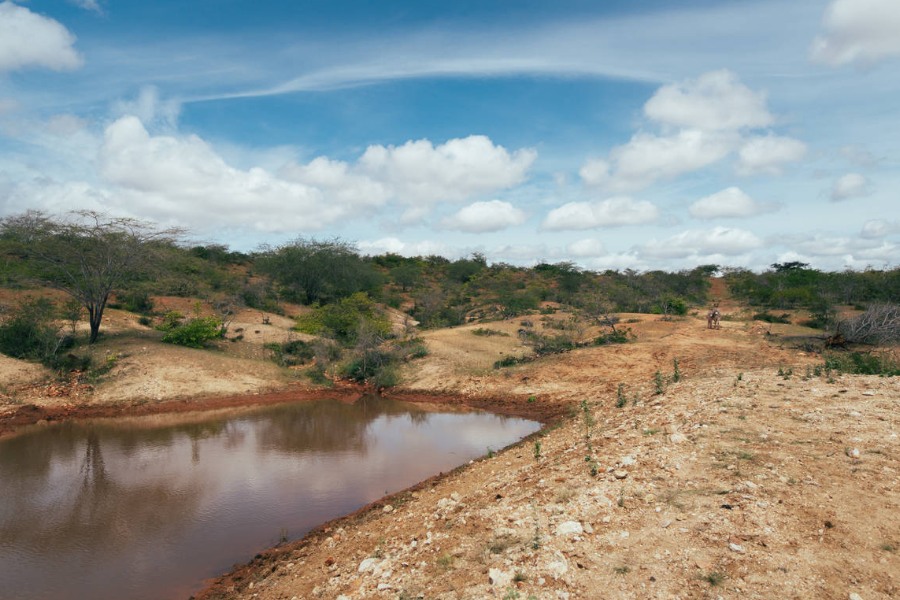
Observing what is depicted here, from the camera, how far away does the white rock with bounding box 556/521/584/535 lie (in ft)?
16.6

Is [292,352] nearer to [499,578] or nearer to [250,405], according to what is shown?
[250,405]

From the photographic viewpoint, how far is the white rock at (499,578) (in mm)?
4371

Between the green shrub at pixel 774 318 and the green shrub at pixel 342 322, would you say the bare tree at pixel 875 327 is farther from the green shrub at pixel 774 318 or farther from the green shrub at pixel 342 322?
the green shrub at pixel 342 322

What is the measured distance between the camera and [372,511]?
25.8ft

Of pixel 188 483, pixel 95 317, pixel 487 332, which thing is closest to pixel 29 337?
pixel 95 317

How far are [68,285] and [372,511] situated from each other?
16.5 m

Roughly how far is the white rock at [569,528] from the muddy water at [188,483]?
4.40m

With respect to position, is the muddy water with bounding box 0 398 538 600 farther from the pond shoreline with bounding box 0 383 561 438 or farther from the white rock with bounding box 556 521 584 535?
the white rock with bounding box 556 521 584 535

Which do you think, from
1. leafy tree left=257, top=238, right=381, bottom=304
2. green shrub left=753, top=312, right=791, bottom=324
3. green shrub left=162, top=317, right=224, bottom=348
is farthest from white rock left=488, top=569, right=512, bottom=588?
leafy tree left=257, top=238, right=381, bottom=304

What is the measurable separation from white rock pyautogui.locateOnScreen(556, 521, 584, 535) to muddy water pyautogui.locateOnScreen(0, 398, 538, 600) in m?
4.40

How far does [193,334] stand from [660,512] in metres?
17.8

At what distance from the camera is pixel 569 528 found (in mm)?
5137

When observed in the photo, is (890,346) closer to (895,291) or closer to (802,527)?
(802,527)

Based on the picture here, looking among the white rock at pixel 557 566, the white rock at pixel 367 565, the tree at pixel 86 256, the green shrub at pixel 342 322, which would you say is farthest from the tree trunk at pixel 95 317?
the white rock at pixel 557 566
